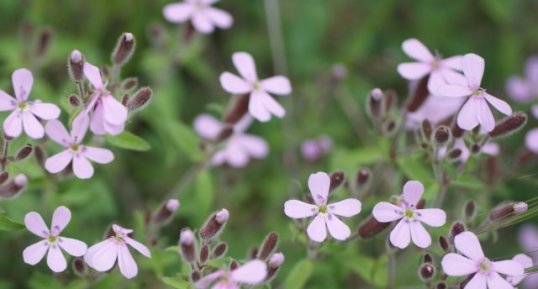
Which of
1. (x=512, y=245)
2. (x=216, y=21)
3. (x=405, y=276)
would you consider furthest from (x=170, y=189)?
(x=512, y=245)

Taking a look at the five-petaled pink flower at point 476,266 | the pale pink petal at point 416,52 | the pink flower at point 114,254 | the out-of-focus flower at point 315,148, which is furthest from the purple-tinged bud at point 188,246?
the out-of-focus flower at point 315,148

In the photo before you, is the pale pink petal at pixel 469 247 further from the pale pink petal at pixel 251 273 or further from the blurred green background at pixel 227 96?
the pale pink petal at pixel 251 273

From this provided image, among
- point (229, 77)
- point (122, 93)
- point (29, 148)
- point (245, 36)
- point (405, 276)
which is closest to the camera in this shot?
point (29, 148)

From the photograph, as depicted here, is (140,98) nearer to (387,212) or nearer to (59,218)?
(59,218)

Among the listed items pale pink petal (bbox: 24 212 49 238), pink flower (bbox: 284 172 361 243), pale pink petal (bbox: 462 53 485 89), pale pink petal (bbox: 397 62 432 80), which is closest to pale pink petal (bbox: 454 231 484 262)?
pink flower (bbox: 284 172 361 243)

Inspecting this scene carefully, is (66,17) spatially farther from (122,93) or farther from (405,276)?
(405,276)

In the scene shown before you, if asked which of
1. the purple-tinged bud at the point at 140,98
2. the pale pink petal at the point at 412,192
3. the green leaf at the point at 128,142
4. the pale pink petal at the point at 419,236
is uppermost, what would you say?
the purple-tinged bud at the point at 140,98

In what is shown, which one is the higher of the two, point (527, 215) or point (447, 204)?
point (447, 204)
